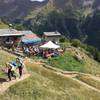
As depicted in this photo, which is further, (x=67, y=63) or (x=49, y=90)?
(x=67, y=63)

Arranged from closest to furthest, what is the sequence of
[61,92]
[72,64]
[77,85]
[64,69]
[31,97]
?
[31,97] → [61,92] → [77,85] → [64,69] → [72,64]

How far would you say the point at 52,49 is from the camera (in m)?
70.1

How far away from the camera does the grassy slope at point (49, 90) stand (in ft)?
129

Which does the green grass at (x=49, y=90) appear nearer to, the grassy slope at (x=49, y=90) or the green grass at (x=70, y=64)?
the grassy slope at (x=49, y=90)

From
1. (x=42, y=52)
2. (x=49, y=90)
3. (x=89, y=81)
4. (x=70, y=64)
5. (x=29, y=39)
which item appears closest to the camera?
(x=49, y=90)

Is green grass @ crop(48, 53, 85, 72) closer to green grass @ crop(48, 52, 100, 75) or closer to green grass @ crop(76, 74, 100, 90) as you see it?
green grass @ crop(48, 52, 100, 75)

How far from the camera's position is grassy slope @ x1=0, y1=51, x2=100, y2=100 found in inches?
1549

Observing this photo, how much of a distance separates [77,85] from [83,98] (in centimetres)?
469

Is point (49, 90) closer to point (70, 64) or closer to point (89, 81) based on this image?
point (89, 81)

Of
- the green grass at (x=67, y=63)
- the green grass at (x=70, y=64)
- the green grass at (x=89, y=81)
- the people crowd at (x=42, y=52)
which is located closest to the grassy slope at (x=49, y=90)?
the green grass at (x=89, y=81)

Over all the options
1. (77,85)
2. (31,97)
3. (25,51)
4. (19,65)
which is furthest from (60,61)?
(31,97)

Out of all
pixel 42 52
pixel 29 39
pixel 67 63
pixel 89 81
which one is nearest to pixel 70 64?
pixel 67 63

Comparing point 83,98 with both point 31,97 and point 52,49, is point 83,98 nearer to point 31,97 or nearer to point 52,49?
point 31,97

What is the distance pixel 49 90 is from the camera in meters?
42.0
